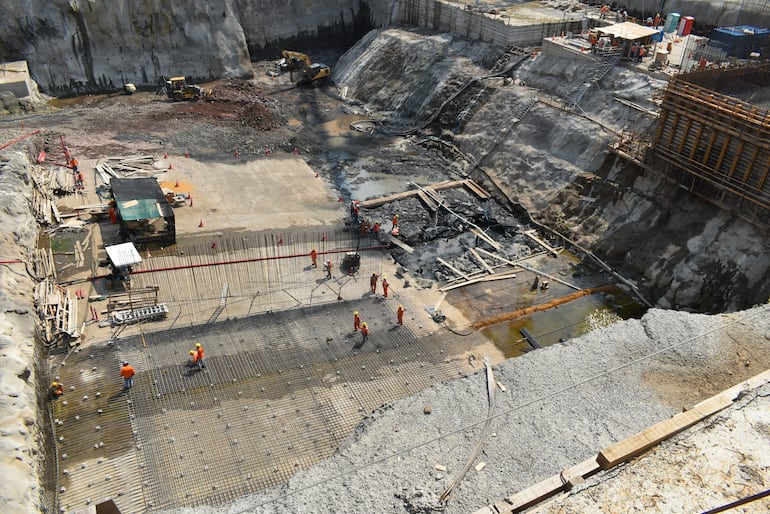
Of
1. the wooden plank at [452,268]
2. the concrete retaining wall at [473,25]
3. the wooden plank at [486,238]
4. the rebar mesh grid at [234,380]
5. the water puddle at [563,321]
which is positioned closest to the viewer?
the rebar mesh grid at [234,380]

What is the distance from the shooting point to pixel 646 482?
1052 centimetres

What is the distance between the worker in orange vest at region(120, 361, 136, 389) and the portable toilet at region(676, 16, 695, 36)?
3676cm

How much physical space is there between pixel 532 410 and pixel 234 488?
25.6 ft

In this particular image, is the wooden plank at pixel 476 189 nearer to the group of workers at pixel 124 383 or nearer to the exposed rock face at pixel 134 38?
the group of workers at pixel 124 383

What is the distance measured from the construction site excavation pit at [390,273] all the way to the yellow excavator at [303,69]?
1.95m

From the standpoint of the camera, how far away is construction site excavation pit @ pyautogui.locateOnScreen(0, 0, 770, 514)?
42.8ft

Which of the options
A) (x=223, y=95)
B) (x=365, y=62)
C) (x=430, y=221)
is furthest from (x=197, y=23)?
(x=430, y=221)

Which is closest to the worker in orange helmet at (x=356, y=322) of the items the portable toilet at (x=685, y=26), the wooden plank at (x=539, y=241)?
the wooden plank at (x=539, y=241)

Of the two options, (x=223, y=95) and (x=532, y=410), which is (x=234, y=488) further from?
(x=223, y=95)

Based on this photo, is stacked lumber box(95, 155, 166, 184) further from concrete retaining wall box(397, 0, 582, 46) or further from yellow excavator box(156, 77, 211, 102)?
concrete retaining wall box(397, 0, 582, 46)

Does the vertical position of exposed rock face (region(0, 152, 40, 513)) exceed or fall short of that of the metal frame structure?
it falls short

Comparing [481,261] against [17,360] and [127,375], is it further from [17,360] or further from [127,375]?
[17,360]

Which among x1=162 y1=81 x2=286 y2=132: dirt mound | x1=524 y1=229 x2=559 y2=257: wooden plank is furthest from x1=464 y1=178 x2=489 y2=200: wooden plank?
x1=162 y1=81 x2=286 y2=132: dirt mound

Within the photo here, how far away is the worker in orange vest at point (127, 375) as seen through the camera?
1636 centimetres
